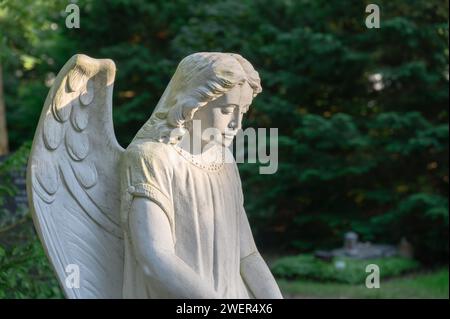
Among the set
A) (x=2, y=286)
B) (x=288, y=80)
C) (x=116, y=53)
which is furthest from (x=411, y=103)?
(x=2, y=286)

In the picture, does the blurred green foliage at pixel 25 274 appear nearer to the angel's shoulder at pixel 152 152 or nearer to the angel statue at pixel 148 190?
the angel statue at pixel 148 190

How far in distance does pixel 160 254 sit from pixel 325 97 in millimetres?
11834

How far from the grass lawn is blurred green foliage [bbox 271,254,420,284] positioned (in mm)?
150

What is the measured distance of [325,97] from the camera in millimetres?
14664

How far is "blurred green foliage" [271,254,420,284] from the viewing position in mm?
11258

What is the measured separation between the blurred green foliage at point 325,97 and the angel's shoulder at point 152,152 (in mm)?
8410

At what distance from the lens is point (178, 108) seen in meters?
3.38

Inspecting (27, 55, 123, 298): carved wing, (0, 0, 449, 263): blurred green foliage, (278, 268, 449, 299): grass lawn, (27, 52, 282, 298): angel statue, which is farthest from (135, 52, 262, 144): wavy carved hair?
(0, 0, 449, 263): blurred green foliage

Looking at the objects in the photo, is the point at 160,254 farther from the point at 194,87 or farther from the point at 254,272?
the point at 194,87

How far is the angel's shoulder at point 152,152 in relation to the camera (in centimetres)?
331

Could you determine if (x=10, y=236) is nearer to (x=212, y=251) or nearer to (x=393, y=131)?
(x=212, y=251)

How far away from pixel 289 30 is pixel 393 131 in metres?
3.00

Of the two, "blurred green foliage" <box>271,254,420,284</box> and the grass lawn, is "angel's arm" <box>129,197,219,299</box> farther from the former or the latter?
"blurred green foliage" <box>271,254,420,284</box>

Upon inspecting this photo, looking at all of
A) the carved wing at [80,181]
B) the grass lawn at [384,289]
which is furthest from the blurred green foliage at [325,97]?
the carved wing at [80,181]
